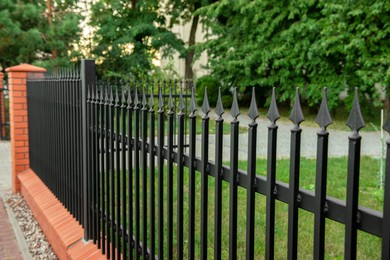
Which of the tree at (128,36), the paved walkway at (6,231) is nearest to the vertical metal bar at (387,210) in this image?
the paved walkway at (6,231)

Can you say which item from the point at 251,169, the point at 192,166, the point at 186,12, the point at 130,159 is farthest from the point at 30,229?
the point at 186,12

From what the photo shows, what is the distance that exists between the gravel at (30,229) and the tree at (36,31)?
8589 millimetres

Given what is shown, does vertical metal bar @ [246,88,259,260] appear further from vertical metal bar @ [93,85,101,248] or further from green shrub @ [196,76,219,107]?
green shrub @ [196,76,219,107]

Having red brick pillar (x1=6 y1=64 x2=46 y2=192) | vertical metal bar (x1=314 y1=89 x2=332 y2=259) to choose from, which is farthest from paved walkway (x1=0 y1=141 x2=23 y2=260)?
vertical metal bar (x1=314 y1=89 x2=332 y2=259)

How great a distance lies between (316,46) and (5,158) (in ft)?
31.0

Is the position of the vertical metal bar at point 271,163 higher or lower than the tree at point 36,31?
lower

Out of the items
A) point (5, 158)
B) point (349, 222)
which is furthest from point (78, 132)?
point (5, 158)

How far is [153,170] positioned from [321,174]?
51.8 inches

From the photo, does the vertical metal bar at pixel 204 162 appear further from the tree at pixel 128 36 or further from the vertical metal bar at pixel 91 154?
the tree at pixel 128 36

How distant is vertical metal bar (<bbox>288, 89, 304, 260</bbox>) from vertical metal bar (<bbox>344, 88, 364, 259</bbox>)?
0.21 m

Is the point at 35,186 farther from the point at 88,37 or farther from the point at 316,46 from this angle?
the point at 88,37

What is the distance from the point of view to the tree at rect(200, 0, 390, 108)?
1262 centimetres

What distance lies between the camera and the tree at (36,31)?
527 inches

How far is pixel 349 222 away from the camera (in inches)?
51.4
